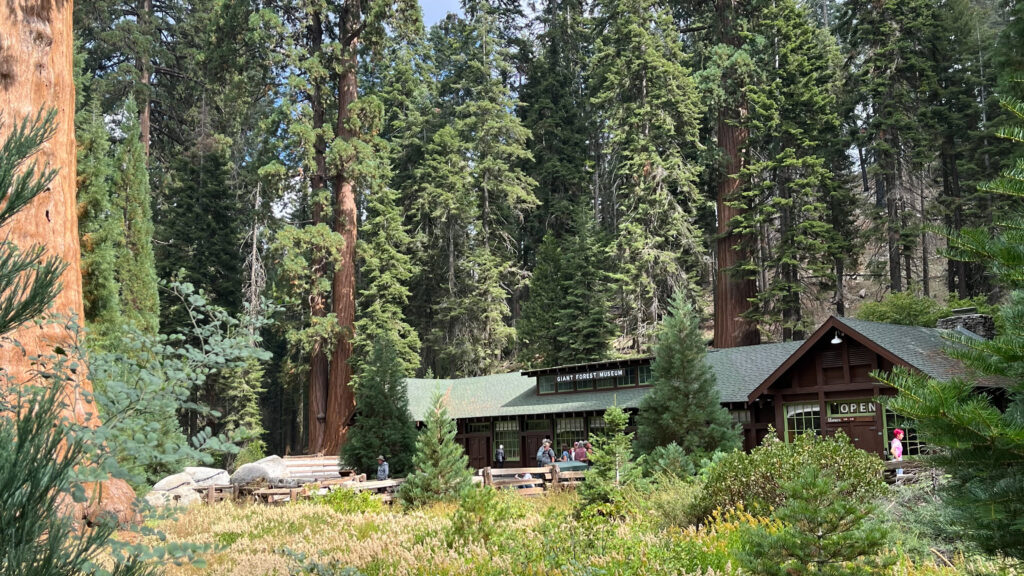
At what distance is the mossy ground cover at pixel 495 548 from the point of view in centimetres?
823

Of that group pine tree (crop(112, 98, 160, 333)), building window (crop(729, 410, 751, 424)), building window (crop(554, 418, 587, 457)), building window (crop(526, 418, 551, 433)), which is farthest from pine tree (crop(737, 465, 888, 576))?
building window (crop(526, 418, 551, 433))

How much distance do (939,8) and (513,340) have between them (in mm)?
28011

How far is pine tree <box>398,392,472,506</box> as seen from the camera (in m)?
17.2

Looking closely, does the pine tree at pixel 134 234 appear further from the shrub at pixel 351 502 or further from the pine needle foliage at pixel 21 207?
the pine needle foliage at pixel 21 207

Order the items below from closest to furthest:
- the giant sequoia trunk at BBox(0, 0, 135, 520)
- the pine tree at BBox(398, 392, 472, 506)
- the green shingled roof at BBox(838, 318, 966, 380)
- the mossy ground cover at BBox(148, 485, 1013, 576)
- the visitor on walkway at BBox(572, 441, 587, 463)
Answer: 1. the mossy ground cover at BBox(148, 485, 1013, 576)
2. the giant sequoia trunk at BBox(0, 0, 135, 520)
3. the pine tree at BBox(398, 392, 472, 506)
4. the green shingled roof at BBox(838, 318, 966, 380)
5. the visitor on walkway at BBox(572, 441, 587, 463)

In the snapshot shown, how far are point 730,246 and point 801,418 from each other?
12775 mm

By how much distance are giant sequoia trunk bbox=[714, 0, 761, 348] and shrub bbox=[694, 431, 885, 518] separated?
897 inches

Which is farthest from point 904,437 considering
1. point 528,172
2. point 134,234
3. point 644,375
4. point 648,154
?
point 528,172

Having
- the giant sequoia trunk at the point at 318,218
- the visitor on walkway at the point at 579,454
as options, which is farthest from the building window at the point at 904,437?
the giant sequoia trunk at the point at 318,218

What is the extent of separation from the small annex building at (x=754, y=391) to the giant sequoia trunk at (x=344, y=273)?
125 inches

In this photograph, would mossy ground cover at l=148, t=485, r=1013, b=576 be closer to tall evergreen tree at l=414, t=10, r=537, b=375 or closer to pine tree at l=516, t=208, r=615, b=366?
pine tree at l=516, t=208, r=615, b=366

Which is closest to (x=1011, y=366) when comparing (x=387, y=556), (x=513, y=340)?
(x=387, y=556)

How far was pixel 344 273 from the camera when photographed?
36344 mm

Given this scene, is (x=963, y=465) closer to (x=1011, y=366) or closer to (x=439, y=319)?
(x=1011, y=366)
